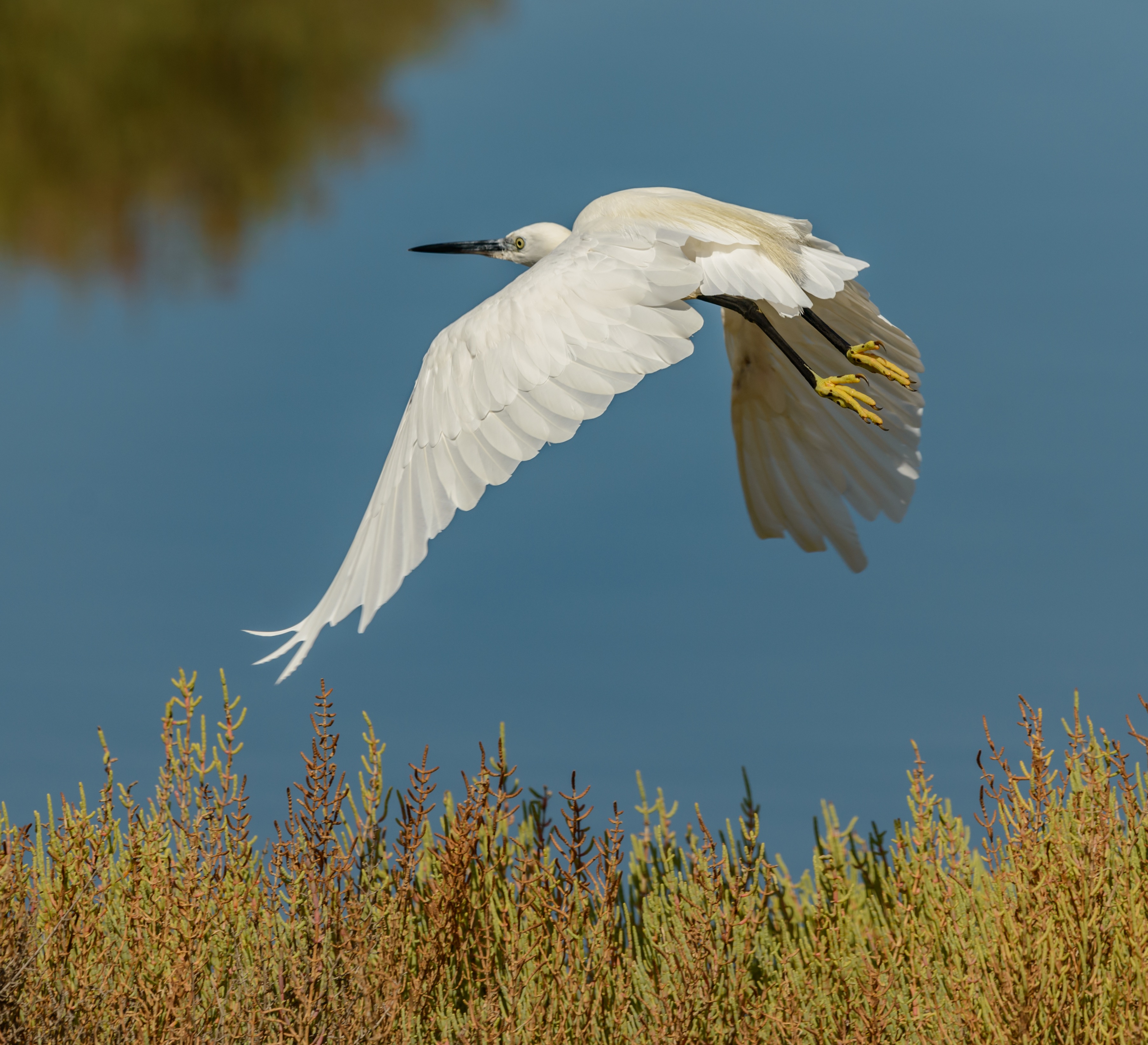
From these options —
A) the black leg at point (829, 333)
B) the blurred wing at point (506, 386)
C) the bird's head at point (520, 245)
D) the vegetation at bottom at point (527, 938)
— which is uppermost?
the bird's head at point (520, 245)

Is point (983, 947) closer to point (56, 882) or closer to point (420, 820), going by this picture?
point (420, 820)

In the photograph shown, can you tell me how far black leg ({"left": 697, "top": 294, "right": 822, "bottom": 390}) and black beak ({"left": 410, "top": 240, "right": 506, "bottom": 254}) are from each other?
1197 millimetres

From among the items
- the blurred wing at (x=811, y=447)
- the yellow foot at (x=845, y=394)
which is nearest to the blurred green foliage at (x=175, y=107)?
the blurred wing at (x=811, y=447)

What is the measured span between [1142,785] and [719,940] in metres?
1.66

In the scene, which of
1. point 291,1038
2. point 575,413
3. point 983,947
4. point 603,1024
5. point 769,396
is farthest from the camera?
point 769,396

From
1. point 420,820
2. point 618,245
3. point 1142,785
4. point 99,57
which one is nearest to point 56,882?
point 420,820

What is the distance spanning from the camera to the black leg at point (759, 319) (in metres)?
3.34

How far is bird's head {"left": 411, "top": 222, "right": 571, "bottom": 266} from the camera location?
166 inches

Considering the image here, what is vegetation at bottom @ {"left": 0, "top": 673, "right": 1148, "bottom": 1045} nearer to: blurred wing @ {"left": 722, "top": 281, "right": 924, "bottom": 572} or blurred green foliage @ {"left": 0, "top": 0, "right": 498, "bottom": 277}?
blurred wing @ {"left": 722, "top": 281, "right": 924, "bottom": 572}

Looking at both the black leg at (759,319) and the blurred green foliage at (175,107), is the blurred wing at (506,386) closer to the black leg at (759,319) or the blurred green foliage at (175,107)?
the black leg at (759,319)

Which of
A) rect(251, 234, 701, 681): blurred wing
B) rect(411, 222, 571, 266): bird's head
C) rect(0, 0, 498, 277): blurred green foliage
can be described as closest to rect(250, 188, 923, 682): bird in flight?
rect(251, 234, 701, 681): blurred wing

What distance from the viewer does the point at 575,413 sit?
227 centimetres

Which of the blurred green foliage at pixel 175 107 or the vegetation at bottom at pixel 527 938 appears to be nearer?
the vegetation at bottom at pixel 527 938

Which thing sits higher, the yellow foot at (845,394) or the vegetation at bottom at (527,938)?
the yellow foot at (845,394)
